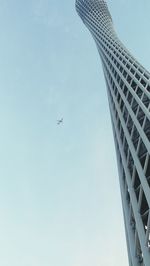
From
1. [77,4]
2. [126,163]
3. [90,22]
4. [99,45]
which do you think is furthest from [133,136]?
[77,4]

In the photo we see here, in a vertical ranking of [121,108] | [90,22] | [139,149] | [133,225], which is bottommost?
[133,225]

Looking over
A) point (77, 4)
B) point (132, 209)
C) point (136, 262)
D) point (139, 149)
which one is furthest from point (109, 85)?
point (77, 4)

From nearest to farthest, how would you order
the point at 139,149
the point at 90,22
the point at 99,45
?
the point at 139,149
the point at 99,45
the point at 90,22

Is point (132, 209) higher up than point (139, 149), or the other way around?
point (139, 149)

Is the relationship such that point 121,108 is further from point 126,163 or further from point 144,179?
point 144,179

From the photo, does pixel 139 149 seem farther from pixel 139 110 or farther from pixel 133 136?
pixel 139 110

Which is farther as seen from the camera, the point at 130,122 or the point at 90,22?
the point at 90,22

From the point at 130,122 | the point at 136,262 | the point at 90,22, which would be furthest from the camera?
the point at 90,22
